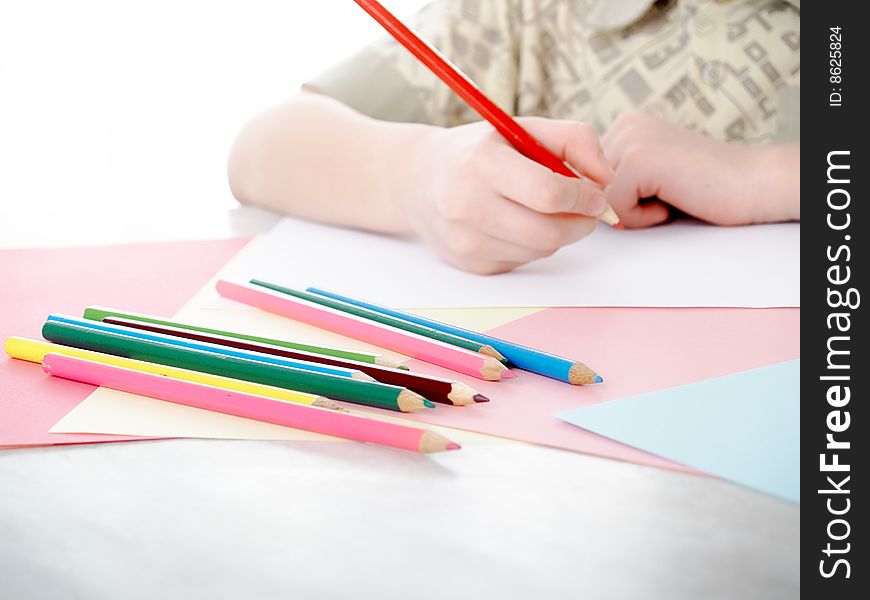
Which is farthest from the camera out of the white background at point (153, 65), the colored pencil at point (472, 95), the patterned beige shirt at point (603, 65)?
the white background at point (153, 65)

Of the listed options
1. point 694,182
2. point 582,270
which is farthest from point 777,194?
point 582,270

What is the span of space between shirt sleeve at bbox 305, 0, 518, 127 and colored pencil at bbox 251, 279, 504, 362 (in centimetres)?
33

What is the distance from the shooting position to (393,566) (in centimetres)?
26

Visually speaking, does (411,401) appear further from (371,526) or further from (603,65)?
(603,65)

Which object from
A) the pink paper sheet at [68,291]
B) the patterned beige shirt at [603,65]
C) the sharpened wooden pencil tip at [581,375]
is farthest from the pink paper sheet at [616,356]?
the patterned beige shirt at [603,65]

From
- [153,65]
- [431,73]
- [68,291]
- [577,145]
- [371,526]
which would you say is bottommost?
[371,526]

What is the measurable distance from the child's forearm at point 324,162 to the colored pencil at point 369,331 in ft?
0.51

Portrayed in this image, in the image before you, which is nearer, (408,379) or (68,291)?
(408,379)

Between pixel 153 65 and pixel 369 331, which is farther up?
pixel 153 65

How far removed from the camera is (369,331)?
42cm

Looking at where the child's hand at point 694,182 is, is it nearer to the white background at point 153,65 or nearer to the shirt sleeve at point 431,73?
the shirt sleeve at point 431,73

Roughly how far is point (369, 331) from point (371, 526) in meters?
0.15

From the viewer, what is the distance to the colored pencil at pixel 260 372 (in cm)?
34

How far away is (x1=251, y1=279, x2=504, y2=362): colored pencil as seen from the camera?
1.30 feet
